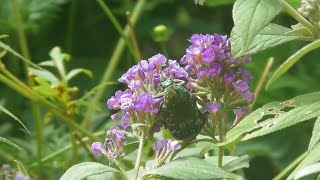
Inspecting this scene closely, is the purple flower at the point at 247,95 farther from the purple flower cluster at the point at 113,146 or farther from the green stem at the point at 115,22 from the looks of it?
the green stem at the point at 115,22

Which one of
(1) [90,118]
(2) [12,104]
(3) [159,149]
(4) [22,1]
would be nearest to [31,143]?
(1) [90,118]

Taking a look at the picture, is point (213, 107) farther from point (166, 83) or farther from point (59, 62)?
point (59, 62)

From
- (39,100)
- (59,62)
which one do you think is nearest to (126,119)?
(39,100)

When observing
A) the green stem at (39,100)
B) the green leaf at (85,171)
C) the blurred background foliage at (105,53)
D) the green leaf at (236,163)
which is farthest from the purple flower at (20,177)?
the blurred background foliage at (105,53)

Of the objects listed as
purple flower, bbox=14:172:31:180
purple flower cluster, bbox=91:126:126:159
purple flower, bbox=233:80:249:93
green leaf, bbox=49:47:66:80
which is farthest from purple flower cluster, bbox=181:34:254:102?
green leaf, bbox=49:47:66:80

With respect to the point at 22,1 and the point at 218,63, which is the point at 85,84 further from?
the point at 218,63
